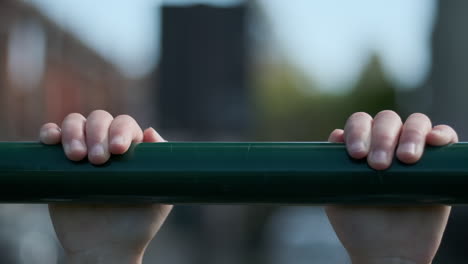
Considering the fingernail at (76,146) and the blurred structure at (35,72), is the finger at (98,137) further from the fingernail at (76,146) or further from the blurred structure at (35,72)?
the blurred structure at (35,72)

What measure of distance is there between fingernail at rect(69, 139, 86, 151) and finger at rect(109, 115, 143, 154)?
5 centimetres

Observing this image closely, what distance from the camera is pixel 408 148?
108 cm

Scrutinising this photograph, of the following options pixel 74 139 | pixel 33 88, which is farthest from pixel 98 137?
pixel 33 88

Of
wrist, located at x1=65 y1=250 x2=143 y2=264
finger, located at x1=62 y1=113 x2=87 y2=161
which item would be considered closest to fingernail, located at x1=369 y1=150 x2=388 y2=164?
finger, located at x1=62 y1=113 x2=87 y2=161

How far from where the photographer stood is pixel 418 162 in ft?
3.52

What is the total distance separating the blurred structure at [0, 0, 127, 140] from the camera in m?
13.1

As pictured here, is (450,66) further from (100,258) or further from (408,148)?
(408,148)

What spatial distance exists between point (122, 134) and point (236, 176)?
0.21 metres

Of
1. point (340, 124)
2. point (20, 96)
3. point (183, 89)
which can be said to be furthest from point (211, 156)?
point (340, 124)

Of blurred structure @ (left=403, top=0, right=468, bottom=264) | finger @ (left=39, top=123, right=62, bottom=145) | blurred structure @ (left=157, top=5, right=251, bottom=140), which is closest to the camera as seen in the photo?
finger @ (left=39, top=123, right=62, bottom=145)

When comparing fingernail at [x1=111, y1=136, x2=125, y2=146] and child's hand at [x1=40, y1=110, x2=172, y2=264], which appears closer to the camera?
fingernail at [x1=111, y1=136, x2=125, y2=146]

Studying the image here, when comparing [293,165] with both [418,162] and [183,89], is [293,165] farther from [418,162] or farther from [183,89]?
[183,89]

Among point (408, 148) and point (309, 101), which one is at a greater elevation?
point (408, 148)

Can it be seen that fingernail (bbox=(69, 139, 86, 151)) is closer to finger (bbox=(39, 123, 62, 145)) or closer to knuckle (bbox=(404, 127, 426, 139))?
finger (bbox=(39, 123, 62, 145))
